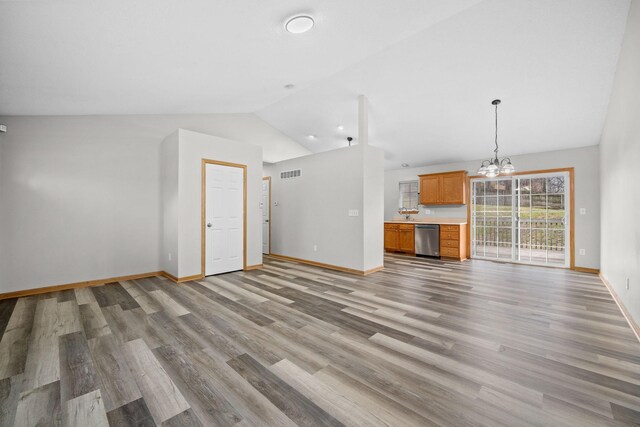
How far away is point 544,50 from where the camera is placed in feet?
11.0

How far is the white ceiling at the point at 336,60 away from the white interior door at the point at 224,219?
4.35 feet

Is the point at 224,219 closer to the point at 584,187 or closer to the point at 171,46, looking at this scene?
the point at 171,46

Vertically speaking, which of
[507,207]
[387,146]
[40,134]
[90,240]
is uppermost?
[387,146]

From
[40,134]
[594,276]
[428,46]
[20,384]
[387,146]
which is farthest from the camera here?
[387,146]

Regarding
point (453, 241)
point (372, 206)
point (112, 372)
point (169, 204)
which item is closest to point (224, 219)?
point (169, 204)

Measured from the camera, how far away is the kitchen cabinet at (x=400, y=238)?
7086mm

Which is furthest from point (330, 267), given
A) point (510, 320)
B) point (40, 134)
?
point (40, 134)

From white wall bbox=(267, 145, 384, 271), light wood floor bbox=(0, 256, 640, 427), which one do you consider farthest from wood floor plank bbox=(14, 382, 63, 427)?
white wall bbox=(267, 145, 384, 271)

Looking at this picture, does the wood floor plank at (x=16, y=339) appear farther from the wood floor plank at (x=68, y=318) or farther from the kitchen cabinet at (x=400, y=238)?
the kitchen cabinet at (x=400, y=238)

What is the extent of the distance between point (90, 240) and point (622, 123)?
7400 millimetres

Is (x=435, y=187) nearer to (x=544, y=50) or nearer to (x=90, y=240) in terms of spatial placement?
(x=544, y=50)

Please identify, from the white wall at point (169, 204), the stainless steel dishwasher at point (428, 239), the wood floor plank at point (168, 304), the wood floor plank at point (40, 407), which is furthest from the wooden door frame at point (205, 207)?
the stainless steel dishwasher at point (428, 239)

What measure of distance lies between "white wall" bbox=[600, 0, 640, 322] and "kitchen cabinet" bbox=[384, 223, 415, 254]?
141 inches

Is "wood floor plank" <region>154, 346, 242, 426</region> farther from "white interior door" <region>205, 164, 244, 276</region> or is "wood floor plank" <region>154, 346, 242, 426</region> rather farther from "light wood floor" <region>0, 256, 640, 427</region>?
"white interior door" <region>205, 164, 244, 276</region>
